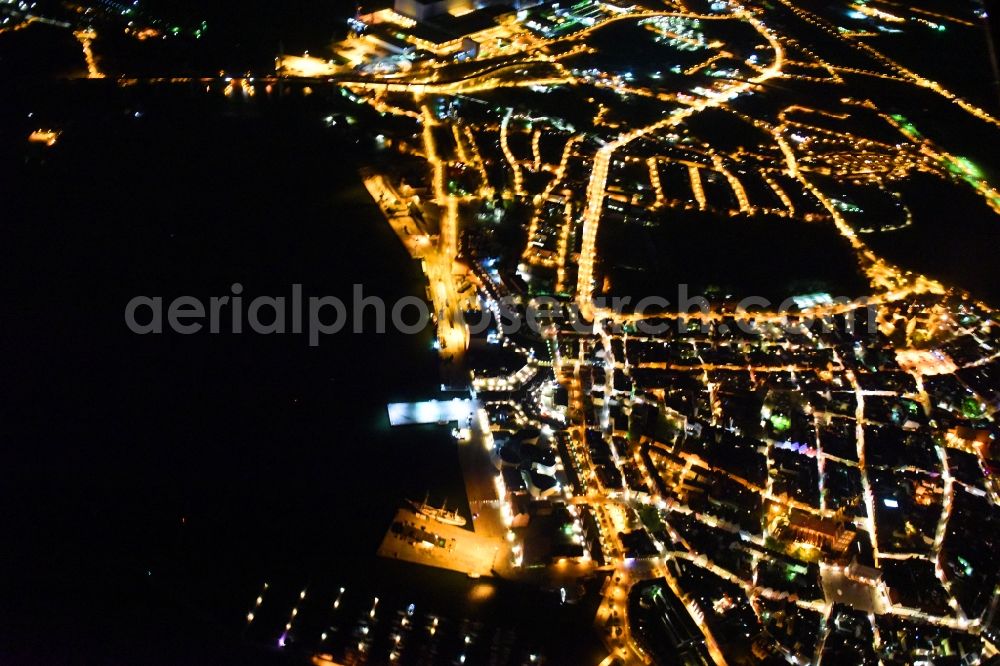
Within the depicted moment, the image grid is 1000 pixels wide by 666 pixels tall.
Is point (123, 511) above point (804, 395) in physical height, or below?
above

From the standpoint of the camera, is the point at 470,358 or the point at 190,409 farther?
the point at 470,358

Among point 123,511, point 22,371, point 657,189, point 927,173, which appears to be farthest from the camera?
point 927,173

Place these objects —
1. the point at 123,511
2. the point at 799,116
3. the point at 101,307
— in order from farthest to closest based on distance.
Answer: the point at 799,116, the point at 101,307, the point at 123,511

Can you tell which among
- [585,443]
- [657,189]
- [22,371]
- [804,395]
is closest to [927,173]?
[657,189]

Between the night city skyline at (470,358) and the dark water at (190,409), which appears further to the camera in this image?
the night city skyline at (470,358)

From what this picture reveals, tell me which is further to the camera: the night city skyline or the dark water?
the night city skyline

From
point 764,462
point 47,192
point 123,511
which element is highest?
point 47,192

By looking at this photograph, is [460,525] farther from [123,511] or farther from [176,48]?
[176,48]

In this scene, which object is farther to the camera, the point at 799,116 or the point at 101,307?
the point at 799,116

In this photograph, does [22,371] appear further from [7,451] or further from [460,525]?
[460,525]

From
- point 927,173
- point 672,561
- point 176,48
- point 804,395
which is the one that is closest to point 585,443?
point 672,561
